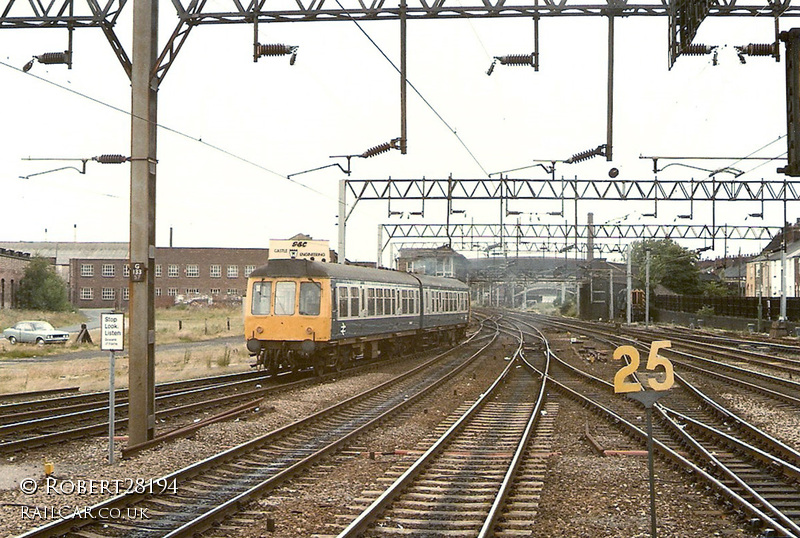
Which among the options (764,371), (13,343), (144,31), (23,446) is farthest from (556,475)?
(13,343)

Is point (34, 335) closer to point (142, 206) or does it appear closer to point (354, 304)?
point (354, 304)

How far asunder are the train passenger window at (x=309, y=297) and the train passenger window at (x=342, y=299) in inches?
30.3

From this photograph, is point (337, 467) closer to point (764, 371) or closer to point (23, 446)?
point (23, 446)

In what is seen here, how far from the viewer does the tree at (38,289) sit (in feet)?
213

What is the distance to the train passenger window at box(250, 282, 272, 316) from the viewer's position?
851 inches

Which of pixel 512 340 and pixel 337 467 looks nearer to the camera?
pixel 337 467

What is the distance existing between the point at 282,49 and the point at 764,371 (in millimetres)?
18252

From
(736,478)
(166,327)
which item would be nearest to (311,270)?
(736,478)

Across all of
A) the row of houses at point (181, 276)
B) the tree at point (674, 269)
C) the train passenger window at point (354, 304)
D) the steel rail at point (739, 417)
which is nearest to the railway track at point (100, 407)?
the train passenger window at point (354, 304)

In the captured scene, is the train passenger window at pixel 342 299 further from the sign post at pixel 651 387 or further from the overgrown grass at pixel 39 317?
the overgrown grass at pixel 39 317

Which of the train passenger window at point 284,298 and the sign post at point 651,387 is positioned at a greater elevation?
the train passenger window at point 284,298

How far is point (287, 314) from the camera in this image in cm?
2134

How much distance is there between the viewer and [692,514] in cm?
838

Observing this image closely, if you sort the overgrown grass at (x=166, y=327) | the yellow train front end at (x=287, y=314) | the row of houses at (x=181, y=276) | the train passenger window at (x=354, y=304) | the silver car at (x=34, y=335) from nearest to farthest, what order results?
the yellow train front end at (x=287, y=314) < the train passenger window at (x=354, y=304) < the overgrown grass at (x=166, y=327) < the silver car at (x=34, y=335) < the row of houses at (x=181, y=276)
